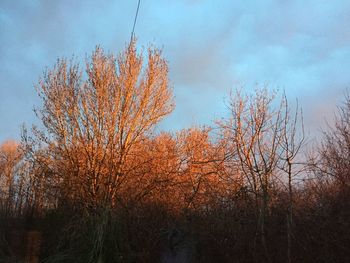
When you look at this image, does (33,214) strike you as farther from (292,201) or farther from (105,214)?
(292,201)

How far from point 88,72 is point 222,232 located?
43.8 ft

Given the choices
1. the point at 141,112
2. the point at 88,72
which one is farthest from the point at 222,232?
the point at 88,72

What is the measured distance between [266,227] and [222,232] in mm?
1041

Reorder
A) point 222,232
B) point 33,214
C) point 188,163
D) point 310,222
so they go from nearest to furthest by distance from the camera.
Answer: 1. point 310,222
2. point 222,232
3. point 33,214
4. point 188,163

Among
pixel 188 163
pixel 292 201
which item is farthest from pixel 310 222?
pixel 188 163

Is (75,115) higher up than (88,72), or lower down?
lower down

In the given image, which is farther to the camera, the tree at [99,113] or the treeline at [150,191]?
the tree at [99,113]

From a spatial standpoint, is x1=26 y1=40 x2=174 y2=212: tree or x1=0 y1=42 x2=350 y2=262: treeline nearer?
x1=0 y1=42 x2=350 y2=262: treeline

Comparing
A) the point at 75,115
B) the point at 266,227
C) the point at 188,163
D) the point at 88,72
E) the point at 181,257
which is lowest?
the point at 181,257

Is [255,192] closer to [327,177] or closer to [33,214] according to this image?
[327,177]

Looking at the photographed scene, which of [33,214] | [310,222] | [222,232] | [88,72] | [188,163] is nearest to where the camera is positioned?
→ [310,222]

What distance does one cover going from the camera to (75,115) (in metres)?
19.7

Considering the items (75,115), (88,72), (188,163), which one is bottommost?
(188,163)

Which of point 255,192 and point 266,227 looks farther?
point 255,192
